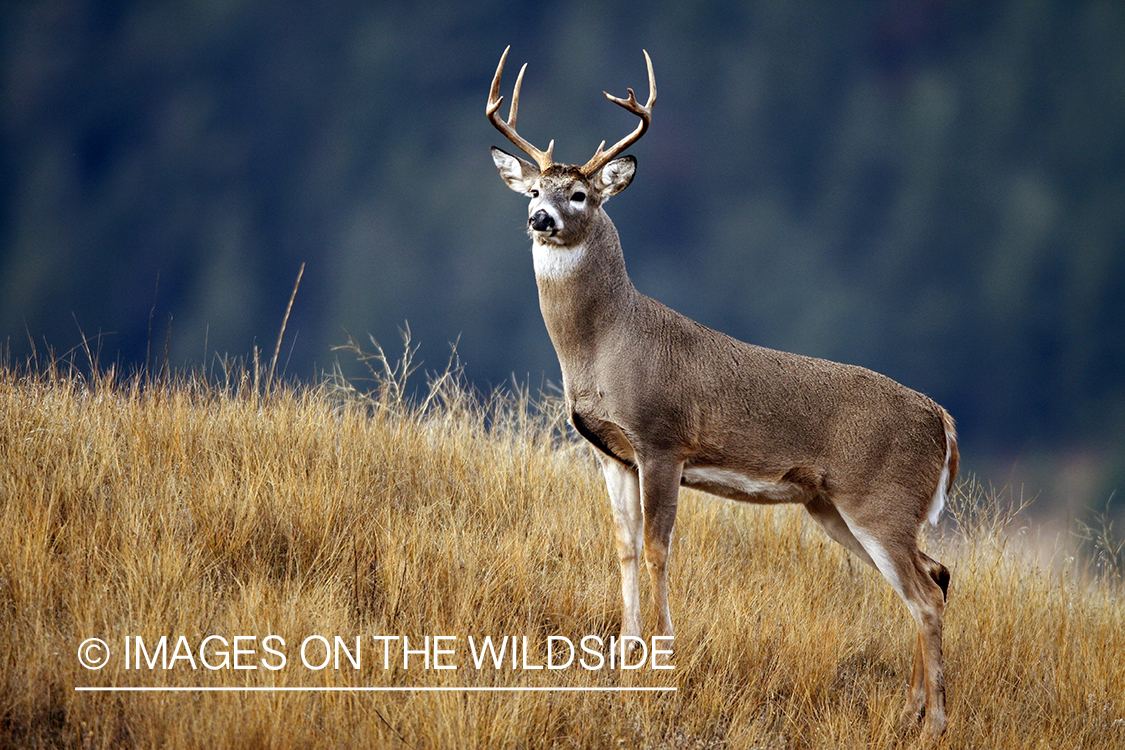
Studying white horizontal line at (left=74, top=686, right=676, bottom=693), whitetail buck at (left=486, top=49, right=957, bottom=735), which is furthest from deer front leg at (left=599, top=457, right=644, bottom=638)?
white horizontal line at (left=74, top=686, right=676, bottom=693)

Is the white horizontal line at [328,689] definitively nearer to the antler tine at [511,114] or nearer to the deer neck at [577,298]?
the deer neck at [577,298]

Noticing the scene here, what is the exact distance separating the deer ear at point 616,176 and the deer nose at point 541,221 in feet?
1.86

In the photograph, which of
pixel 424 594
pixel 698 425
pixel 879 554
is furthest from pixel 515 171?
pixel 879 554

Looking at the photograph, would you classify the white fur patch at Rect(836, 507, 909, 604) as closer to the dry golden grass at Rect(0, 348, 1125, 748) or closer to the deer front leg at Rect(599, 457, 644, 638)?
the dry golden grass at Rect(0, 348, 1125, 748)

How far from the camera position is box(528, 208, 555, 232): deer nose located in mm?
5070

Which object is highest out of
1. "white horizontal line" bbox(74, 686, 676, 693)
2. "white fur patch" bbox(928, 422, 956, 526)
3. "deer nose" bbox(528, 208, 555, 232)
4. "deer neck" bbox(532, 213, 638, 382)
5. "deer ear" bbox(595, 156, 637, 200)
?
"deer ear" bbox(595, 156, 637, 200)

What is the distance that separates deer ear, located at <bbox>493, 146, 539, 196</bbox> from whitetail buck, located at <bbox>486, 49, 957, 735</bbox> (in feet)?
0.16

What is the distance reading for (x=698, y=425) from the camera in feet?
17.3

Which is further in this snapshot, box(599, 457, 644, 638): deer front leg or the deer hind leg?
box(599, 457, 644, 638): deer front leg

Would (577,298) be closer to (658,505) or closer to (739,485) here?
(658,505)

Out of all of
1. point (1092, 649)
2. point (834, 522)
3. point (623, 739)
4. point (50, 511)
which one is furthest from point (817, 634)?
point (50, 511)

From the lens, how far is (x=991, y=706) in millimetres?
5625

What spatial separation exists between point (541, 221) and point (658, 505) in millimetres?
1807

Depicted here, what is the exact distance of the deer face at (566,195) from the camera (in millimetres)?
5166
